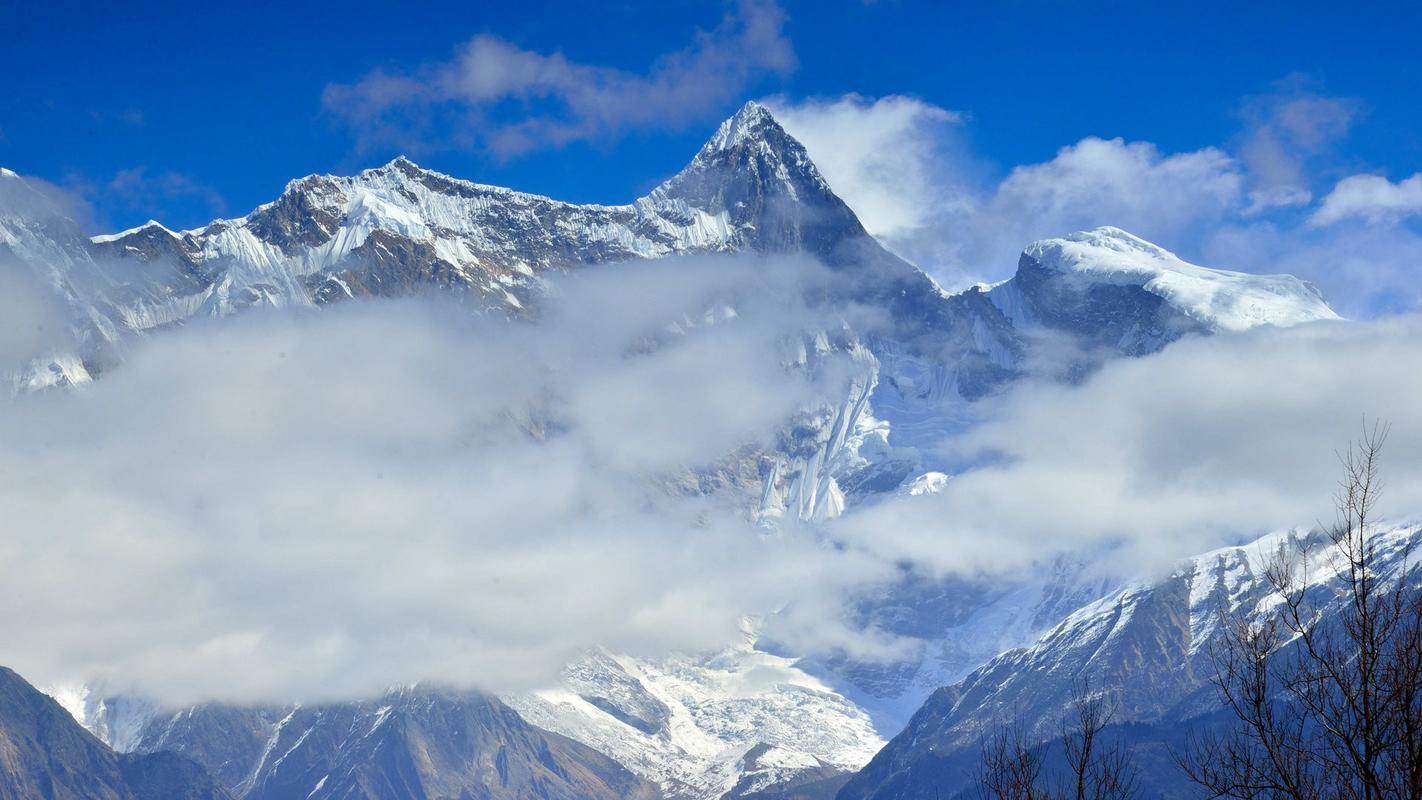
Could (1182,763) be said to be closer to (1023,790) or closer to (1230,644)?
(1230,644)

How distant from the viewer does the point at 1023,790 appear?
54.2 metres

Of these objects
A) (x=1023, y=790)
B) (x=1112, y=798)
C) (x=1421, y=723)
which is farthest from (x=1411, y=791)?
(x=1023, y=790)

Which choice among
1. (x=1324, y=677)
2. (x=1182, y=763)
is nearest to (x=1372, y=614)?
(x=1324, y=677)

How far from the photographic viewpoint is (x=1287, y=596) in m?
40.8

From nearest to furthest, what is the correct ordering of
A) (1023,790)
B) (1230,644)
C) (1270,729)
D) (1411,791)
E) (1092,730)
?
(1411,791)
(1270,729)
(1230,644)
(1092,730)
(1023,790)

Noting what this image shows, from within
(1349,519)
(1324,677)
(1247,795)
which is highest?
(1349,519)

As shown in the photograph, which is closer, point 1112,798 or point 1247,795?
point 1247,795

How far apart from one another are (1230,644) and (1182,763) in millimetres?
3400

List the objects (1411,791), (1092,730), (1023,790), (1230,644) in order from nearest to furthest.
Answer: (1411,791), (1230,644), (1092,730), (1023,790)

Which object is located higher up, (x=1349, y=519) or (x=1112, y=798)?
(x=1349, y=519)

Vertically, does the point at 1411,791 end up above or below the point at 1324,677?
below

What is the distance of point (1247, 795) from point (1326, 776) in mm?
3504

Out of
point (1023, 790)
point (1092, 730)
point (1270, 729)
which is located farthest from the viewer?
point (1023, 790)

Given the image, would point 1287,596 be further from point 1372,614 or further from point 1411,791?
point 1411,791
